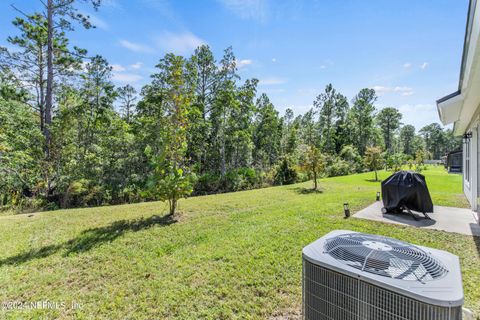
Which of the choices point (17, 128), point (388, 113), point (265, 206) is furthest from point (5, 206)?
point (388, 113)

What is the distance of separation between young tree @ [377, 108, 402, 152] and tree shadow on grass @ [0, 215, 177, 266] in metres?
42.5

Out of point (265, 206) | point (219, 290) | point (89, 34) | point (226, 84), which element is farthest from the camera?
point (226, 84)

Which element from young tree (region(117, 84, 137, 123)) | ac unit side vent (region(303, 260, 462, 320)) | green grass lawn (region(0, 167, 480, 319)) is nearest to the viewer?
ac unit side vent (region(303, 260, 462, 320))

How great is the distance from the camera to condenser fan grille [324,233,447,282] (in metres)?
1.36

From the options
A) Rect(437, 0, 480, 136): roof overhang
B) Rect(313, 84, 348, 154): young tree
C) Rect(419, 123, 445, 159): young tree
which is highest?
Rect(313, 84, 348, 154): young tree

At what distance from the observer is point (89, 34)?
1091 cm

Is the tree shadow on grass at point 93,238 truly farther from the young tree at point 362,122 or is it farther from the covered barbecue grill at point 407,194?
the young tree at point 362,122

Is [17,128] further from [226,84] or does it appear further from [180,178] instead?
[226,84]

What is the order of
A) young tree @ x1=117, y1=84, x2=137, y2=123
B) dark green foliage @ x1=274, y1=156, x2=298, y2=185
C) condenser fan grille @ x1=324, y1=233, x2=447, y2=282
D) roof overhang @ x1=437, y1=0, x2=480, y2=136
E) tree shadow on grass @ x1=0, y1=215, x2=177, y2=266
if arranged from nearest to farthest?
condenser fan grille @ x1=324, y1=233, x2=447, y2=282
roof overhang @ x1=437, y1=0, x2=480, y2=136
tree shadow on grass @ x1=0, y1=215, x2=177, y2=266
dark green foliage @ x1=274, y1=156, x2=298, y2=185
young tree @ x1=117, y1=84, x2=137, y2=123

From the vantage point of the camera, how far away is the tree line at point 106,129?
671 cm

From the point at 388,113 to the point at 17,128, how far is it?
1815 inches

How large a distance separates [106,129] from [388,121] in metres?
43.2

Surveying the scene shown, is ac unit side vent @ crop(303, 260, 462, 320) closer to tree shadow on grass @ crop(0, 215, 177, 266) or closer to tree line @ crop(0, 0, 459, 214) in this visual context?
tree shadow on grass @ crop(0, 215, 177, 266)

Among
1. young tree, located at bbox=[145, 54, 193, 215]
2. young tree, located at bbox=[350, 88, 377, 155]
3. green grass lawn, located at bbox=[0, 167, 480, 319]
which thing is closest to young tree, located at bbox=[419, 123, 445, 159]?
young tree, located at bbox=[350, 88, 377, 155]
